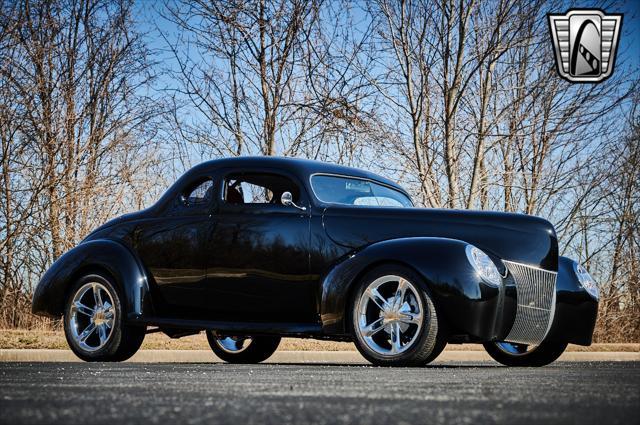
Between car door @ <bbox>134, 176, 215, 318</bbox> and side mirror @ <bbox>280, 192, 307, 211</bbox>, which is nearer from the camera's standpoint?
side mirror @ <bbox>280, 192, 307, 211</bbox>

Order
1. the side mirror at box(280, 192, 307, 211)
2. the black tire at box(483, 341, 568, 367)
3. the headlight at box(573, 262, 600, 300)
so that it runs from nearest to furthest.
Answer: the side mirror at box(280, 192, 307, 211)
the headlight at box(573, 262, 600, 300)
the black tire at box(483, 341, 568, 367)

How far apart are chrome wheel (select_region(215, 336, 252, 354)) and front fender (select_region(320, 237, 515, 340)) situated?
3130mm

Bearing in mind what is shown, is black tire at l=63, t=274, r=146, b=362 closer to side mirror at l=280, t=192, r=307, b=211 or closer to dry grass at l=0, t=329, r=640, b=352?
side mirror at l=280, t=192, r=307, b=211

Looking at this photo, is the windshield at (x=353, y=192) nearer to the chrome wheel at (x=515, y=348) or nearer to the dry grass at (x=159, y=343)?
the chrome wheel at (x=515, y=348)

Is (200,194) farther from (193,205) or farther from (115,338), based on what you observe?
(115,338)

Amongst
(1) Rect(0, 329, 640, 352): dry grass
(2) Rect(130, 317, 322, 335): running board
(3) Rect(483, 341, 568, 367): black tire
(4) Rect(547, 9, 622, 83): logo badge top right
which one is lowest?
(1) Rect(0, 329, 640, 352): dry grass

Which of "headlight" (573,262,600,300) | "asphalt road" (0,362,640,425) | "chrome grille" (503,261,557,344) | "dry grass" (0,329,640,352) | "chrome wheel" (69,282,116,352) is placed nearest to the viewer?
"asphalt road" (0,362,640,425)

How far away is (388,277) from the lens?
755cm

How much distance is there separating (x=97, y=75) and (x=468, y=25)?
8357 millimetres

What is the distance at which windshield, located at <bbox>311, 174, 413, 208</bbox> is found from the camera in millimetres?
8703

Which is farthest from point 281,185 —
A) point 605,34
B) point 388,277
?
point 605,34

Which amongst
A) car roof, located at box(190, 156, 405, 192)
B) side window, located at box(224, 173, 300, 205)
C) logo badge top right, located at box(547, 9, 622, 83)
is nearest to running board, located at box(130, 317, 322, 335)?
side window, located at box(224, 173, 300, 205)

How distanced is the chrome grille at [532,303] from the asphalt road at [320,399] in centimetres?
155

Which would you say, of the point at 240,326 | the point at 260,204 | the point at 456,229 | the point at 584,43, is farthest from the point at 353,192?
the point at 584,43
